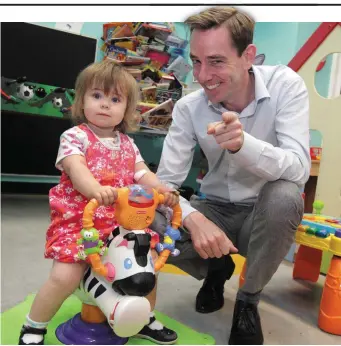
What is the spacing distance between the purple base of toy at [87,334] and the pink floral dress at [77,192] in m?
0.17

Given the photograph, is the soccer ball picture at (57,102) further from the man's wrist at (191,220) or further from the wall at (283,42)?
the man's wrist at (191,220)

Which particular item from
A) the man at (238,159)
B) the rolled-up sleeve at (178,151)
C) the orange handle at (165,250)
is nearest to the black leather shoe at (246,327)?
the man at (238,159)

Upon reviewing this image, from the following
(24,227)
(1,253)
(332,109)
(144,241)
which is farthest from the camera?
(24,227)

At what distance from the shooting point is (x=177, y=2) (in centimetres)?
96

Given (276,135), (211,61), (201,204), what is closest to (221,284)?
(201,204)

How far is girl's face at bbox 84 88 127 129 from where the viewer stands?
91 centimetres

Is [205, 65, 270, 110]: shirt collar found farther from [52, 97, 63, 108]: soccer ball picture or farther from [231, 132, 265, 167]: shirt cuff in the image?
[52, 97, 63, 108]: soccer ball picture

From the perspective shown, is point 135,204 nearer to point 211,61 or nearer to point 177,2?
point 211,61

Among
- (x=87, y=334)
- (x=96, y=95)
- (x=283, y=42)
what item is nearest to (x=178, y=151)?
(x=96, y=95)

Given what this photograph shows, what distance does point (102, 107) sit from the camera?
0.91m

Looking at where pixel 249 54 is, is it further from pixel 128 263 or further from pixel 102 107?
pixel 128 263

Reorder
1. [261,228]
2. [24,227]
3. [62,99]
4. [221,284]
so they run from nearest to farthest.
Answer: [261,228]
[221,284]
[24,227]
[62,99]

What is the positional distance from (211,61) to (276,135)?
0.26 meters

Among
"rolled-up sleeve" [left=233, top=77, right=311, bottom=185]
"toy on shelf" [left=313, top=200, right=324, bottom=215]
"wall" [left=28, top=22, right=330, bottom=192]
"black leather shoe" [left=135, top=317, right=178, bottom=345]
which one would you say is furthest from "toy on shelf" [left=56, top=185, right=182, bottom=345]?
"wall" [left=28, top=22, right=330, bottom=192]
